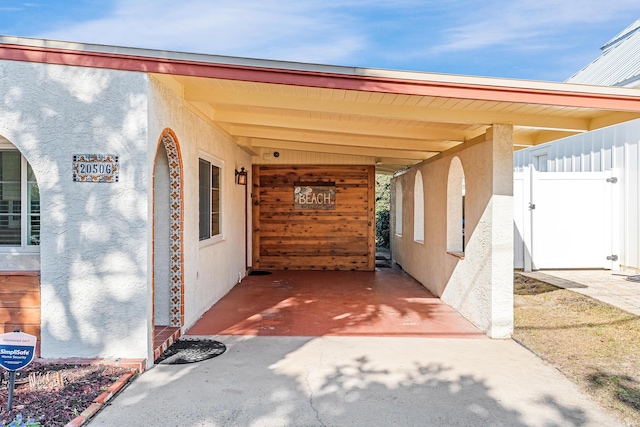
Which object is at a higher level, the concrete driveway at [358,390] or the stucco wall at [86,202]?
the stucco wall at [86,202]

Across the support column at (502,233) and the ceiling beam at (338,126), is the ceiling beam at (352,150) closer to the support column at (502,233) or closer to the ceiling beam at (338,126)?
the ceiling beam at (338,126)

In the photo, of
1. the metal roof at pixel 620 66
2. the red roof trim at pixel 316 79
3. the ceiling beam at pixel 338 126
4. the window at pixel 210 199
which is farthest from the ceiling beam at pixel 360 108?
the metal roof at pixel 620 66

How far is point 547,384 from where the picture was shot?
3.56 metres

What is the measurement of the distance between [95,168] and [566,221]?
30.8ft

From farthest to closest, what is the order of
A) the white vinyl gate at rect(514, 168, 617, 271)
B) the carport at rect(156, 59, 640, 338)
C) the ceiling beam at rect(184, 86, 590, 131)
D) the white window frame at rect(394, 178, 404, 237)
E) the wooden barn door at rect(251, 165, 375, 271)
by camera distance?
the white window frame at rect(394, 178, 404, 237), the wooden barn door at rect(251, 165, 375, 271), the white vinyl gate at rect(514, 168, 617, 271), the ceiling beam at rect(184, 86, 590, 131), the carport at rect(156, 59, 640, 338)

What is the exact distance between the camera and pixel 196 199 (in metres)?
5.48

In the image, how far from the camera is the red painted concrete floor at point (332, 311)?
5177 mm

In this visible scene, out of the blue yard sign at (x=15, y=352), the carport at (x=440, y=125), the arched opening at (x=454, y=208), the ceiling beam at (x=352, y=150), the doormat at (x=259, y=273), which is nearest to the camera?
the blue yard sign at (x=15, y=352)

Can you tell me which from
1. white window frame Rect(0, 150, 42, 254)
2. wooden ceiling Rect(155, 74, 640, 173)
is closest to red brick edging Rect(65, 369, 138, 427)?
white window frame Rect(0, 150, 42, 254)

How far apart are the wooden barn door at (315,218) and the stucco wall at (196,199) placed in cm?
201

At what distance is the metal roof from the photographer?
9.27 meters

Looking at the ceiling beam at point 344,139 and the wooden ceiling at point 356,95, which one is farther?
the ceiling beam at point 344,139

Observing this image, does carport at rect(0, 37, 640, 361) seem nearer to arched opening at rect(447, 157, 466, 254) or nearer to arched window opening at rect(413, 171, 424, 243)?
arched opening at rect(447, 157, 466, 254)

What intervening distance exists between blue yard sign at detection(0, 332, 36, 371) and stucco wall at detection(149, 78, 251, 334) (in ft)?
5.69
